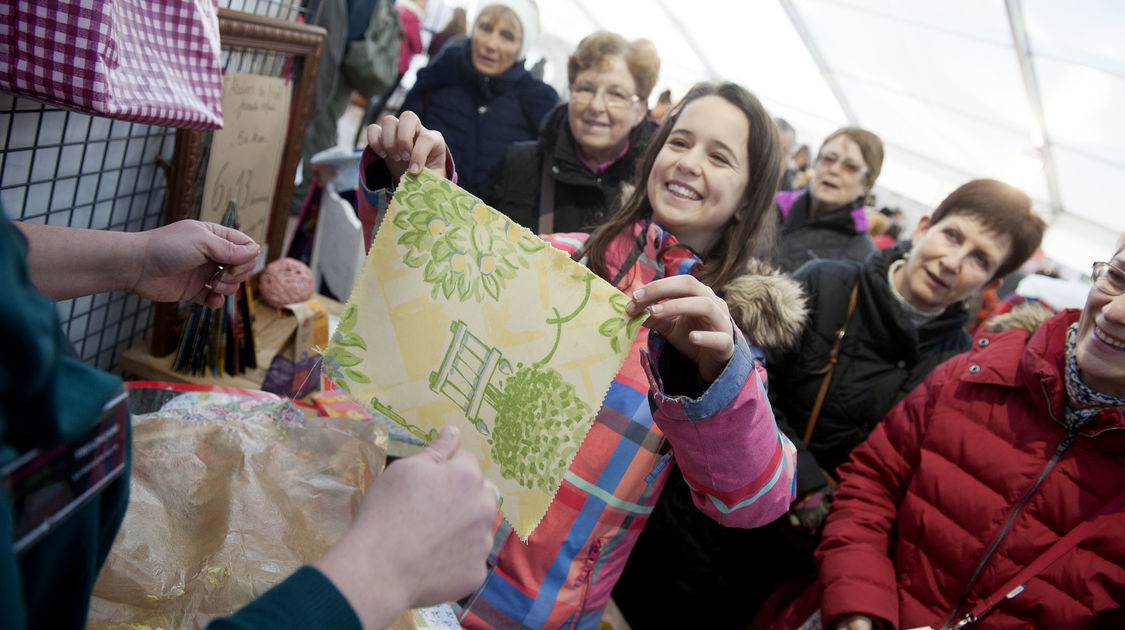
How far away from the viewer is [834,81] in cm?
807

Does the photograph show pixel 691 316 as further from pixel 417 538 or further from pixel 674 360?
pixel 417 538

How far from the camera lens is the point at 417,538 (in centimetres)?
64

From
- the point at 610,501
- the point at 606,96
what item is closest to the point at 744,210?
the point at 610,501

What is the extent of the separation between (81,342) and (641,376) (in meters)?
1.33

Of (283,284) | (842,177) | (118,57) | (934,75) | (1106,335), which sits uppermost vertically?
(934,75)

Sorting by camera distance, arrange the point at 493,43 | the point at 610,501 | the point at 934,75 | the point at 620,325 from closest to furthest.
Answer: the point at 620,325 < the point at 610,501 < the point at 493,43 < the point at 934,75

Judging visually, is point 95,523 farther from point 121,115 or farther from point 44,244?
point 121,115

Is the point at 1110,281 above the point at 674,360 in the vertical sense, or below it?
above

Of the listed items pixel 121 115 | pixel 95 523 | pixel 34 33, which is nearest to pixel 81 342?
pixel 121 115

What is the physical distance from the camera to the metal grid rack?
47.0 inches

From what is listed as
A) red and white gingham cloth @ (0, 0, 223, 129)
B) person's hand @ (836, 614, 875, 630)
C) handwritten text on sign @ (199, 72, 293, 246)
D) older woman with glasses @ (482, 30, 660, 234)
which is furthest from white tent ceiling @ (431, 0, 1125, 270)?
person's hand @ (836, 614, 875, 630)

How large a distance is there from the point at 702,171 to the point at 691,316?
0.52m

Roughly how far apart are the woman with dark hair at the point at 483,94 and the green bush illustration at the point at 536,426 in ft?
6.37

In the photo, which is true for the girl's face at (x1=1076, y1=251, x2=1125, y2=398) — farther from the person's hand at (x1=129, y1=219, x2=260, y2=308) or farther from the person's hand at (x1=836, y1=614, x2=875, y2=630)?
the person's hand at (x1=129, y1=219, x2=260, y2=308)
